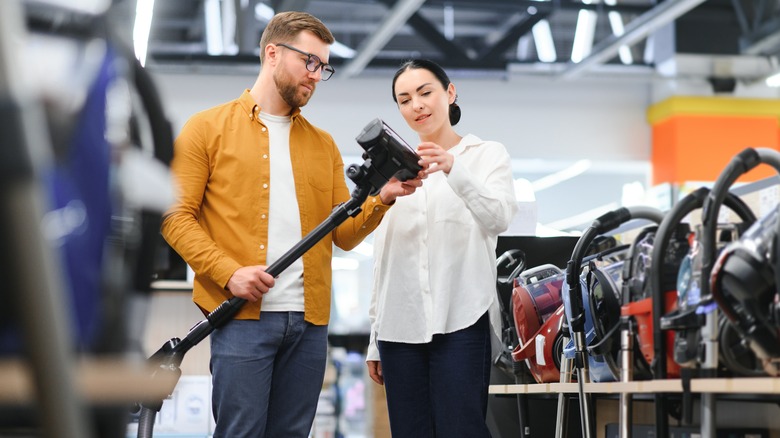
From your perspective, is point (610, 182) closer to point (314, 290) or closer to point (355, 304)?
point (355, 304)

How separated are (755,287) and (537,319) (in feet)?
5.07

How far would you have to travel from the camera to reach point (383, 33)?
25.2 feet

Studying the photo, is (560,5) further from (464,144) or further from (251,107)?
(251,107)

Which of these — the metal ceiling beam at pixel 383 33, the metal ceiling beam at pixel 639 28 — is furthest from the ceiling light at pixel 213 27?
the metal ceiling beam at pixel 639 28

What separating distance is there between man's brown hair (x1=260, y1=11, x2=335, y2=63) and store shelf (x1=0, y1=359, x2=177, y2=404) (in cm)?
183

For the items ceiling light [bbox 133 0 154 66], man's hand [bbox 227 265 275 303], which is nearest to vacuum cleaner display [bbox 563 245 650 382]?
man's hand [bbox 227 265 275 303]

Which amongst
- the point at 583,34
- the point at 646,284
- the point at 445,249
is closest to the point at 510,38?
the point at 583,34

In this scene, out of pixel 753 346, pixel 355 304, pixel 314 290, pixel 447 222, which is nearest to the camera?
pixel 753 346

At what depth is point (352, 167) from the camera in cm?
247

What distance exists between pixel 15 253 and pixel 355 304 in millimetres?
9105

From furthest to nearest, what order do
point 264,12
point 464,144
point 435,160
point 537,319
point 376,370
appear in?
point 264,12 → point 537,319 → point 376,370 → point 464,144 → point 435,160

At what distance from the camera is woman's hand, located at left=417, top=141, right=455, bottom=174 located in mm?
2484

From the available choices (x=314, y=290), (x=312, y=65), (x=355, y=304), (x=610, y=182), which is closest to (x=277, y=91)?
(x=312, y=65)

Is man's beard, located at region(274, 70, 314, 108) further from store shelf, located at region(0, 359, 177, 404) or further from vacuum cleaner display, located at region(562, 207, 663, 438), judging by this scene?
store shelf, located at region(0, 359, 177, 404)
